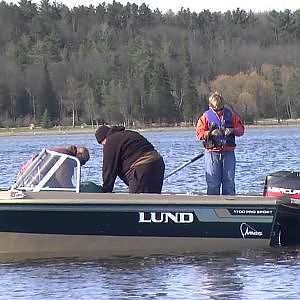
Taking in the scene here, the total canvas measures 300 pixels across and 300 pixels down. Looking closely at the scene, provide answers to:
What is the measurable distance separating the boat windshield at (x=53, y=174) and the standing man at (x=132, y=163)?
492 millimetres

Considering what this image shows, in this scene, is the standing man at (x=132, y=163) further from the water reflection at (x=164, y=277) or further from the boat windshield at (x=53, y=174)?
the water reflection at (x=164, y=277)

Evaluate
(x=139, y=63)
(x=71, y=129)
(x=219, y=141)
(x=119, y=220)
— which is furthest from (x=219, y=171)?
(x=139, y=63)

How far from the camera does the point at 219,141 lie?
12.3 metres

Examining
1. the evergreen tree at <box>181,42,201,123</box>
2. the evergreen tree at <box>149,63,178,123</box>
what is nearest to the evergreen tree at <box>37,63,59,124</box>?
the evergreen tree at <box>149,63,178,123</box>

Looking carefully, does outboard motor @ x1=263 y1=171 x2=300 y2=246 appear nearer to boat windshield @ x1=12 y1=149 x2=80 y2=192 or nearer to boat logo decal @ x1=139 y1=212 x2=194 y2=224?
boat logo decal @ x1=139 y1=212 x2=194 y2=224

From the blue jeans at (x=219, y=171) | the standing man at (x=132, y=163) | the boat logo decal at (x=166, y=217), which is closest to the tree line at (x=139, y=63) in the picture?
the blue jeans at (x=219, y=171)

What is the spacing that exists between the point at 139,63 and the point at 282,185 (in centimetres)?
13195

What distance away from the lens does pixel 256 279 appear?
10305 millimetres

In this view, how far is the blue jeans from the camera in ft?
40.6

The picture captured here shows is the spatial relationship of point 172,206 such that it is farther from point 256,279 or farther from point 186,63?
point 186,63

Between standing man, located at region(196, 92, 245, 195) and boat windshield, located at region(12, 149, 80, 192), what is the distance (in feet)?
5.49

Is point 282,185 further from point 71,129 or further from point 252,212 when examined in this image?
point 71,129

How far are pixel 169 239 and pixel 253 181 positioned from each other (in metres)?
14.5

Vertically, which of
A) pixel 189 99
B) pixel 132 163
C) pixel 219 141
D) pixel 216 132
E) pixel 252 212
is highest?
pixel 216 132
